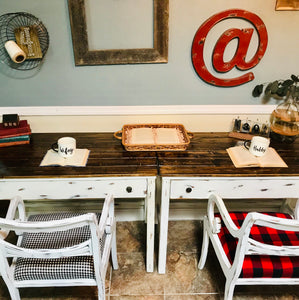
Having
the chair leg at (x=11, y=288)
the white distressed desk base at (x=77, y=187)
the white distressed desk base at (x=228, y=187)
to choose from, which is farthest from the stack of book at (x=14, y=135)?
the white distressed desk base at (x=228, y=187)

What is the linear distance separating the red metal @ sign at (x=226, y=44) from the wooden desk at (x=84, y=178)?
0.65m

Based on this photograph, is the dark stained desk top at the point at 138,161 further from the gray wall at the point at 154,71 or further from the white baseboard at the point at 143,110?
the gray wall at the point at 154,71

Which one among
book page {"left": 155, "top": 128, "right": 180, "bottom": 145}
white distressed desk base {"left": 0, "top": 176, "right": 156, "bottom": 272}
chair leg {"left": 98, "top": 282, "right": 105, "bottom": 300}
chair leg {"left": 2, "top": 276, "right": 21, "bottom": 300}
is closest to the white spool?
white distressed desk base {"left": 0, "top": 176, "right": 156, "bottom": 272}

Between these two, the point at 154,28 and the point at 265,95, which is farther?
the point at 265,95

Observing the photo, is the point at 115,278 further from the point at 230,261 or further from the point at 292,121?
the point at 292,121

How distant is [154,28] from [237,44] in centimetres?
52

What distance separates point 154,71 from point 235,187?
860 millimetres

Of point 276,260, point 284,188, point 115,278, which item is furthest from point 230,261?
point 115,278

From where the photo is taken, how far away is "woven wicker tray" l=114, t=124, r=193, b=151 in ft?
5.16

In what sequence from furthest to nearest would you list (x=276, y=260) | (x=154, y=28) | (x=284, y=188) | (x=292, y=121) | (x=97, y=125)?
(x=97, y=125) < (x=292, y=121) < (x=154, y=28) < (x=284, y=188) < (x=276, y=260)

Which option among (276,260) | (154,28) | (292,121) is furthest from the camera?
(292,121)

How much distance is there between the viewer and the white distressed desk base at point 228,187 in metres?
1.42

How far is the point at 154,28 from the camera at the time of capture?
1582 mm

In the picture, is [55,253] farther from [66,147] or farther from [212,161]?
[212,161]
